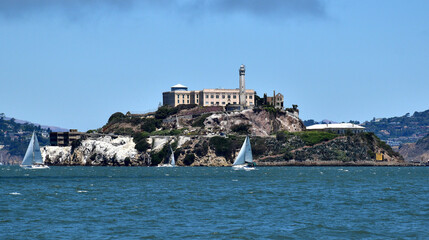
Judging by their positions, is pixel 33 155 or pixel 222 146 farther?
pixel 222 146

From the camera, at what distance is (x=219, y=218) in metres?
53.9

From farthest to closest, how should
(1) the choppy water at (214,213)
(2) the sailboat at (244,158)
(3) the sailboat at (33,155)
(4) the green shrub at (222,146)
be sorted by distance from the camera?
(4) the green shrub at (222,146), (3) the sailboat at (33,155), (2) the sailboat at (244,158), (1) the choppy water at (214,213)

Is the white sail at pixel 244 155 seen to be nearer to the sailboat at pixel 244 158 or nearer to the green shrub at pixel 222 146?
the sailboat at pixel 244 158

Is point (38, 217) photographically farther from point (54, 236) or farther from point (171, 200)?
point (171, 200)

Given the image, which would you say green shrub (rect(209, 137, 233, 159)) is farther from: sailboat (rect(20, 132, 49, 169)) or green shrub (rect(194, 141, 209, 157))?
sailboat (rect(20, 132, 49, 169))

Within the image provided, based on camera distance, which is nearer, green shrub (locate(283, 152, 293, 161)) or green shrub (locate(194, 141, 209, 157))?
green shrub (locate(283, 152, 293, 161))

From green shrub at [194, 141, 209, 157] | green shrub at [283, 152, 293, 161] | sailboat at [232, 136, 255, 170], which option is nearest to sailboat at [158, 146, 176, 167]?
green shrub at [194, 141, 209, 157]

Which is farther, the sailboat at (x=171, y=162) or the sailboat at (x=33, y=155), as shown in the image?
the sailboat at (x=171, y=162)

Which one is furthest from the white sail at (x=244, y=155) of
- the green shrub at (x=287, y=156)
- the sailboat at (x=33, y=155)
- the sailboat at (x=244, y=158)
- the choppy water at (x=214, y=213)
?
the choppy water at (x=214, y=213)

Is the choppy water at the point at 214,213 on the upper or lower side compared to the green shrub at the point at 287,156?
A: lower

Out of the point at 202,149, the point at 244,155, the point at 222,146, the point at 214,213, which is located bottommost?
the point at 214,213

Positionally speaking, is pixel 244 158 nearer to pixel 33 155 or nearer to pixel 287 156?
pixel 33 155

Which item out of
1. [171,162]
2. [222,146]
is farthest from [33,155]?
[222,146]

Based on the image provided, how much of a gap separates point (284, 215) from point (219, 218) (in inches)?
214
